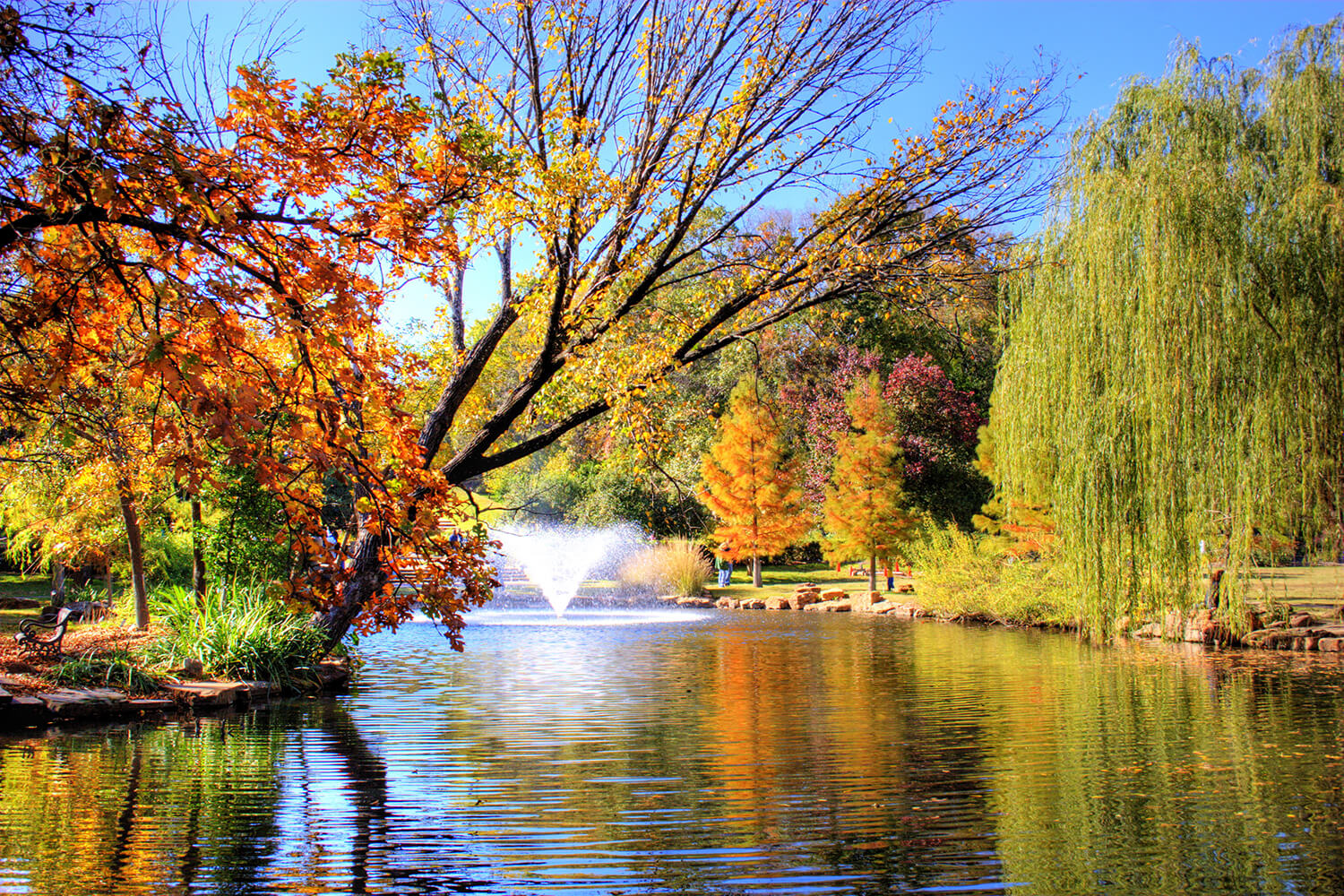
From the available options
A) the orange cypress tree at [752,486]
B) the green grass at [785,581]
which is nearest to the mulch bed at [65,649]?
the green grass at [785,581]

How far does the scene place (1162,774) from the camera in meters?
6.55

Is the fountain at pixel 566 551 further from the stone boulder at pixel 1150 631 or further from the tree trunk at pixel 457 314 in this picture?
the tree trunk at pixel 457 314

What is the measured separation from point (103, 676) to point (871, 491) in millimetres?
19839

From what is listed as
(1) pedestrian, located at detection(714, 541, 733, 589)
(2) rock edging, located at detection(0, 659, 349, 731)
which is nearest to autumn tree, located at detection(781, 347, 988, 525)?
(1) pedestrian, located at detection(714, 541, 733, 589)

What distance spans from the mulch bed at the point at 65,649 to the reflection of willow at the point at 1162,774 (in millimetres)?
8662

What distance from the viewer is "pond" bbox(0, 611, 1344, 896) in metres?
4.52

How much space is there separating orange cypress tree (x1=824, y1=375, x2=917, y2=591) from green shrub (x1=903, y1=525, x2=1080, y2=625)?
2.98m

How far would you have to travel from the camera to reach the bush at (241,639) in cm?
1043

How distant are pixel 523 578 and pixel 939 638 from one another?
17981 millimetres

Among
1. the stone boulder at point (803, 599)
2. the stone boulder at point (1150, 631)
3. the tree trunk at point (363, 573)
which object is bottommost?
the stone boulder at point (1150, 631)

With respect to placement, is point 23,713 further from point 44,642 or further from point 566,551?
point 566,551

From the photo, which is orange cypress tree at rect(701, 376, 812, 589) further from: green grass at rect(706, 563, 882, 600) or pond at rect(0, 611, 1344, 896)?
pond at rect(0, 611, 1344, 896)

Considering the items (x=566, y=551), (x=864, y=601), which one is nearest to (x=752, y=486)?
(x=864, y=601)

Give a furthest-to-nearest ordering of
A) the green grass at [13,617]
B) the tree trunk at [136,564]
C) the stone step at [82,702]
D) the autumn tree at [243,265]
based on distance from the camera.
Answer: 1. the green grass at [13,617]
2. the tree trunk at [136,564]
3. the stone step at [82,702]
4. the autumn tree at [243,265]
